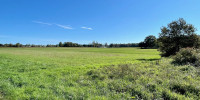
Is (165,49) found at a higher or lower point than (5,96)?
higher

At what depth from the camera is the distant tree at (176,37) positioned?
17427 millimetres

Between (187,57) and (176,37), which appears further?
(176,37)

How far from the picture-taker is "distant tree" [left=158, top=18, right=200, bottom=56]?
17.4 meters

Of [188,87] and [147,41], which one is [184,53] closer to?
[188,87]

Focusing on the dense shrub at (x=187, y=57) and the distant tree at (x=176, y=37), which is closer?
the dense shrub at (x=187, y=57)

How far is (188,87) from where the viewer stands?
429 cm

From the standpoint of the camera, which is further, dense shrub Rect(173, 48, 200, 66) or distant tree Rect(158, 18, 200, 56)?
distant tree Rect(158, 18, 200, 56)

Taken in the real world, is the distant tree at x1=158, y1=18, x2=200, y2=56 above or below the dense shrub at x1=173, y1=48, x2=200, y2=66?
above

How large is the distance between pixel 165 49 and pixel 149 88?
708 inches

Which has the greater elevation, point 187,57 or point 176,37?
point 176,37

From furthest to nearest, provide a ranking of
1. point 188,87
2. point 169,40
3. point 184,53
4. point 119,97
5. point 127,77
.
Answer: point 169,40 < point 184,53 < point 127,77 < point 188,87 < point 119,97

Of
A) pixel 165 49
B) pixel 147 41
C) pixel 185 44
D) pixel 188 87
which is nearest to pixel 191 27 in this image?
pixel 185 44

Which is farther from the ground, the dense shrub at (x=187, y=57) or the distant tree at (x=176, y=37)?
the distant tree at (x=176, y=37)

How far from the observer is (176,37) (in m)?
18.5
